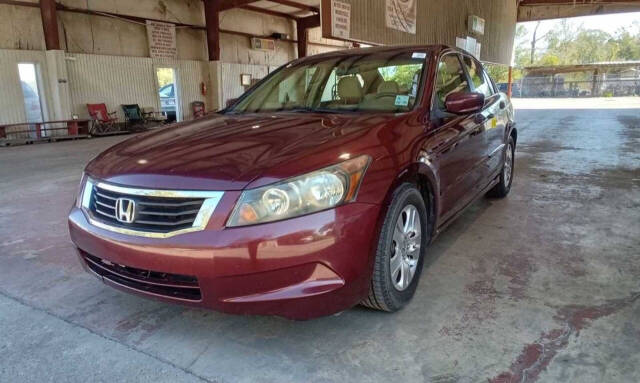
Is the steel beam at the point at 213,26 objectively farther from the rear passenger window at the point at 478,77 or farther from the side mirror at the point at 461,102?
the side mirror at the point at 461,102

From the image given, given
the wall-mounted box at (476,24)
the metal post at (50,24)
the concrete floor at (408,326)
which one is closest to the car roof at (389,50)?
the concrete floor at (408,326)

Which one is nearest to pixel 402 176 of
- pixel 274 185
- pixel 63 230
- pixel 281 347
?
pixel 274 185

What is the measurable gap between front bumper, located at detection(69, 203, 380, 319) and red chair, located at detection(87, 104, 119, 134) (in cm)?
1334

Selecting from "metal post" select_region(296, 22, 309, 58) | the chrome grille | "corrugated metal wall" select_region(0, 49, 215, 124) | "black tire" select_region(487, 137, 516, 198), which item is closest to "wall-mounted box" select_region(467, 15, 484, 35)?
"metal post" select_region(296, 22, 309, 58)

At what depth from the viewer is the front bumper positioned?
5.75 ft

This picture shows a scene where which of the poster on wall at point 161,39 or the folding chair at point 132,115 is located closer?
the folding chair at point 132,115

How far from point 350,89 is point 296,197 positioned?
1.34 metres

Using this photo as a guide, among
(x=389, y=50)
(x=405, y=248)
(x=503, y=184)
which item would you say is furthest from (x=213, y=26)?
(x=405, y=248)

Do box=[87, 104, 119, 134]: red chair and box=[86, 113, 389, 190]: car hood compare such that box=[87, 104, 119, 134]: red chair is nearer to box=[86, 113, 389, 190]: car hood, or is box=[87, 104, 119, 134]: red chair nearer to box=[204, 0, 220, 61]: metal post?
box=[204, 0, 220, 61]: metal post

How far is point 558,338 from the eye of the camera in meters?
2.06

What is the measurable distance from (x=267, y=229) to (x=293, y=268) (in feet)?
0.63

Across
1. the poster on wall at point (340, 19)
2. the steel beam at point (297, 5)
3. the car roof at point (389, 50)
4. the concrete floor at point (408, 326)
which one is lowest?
the concrete floor at point (408, 326)

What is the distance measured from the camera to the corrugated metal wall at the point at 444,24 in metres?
11.4

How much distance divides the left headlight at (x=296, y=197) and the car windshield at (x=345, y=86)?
88 centimetres
